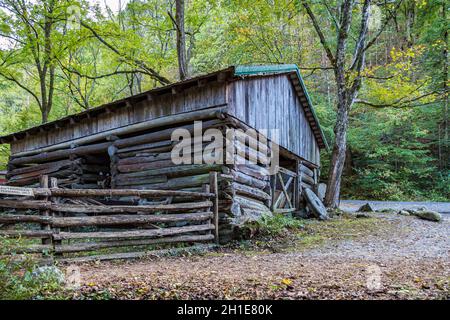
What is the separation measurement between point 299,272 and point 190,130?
236 inches

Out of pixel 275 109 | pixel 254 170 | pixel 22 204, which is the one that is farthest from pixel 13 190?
pixel 275 109

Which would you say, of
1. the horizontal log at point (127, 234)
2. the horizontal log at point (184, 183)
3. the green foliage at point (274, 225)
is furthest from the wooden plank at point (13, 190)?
the green foliage at point (274, 225)

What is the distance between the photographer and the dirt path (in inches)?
157

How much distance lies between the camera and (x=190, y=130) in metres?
10.1

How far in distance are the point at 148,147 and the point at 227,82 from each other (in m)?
3.63

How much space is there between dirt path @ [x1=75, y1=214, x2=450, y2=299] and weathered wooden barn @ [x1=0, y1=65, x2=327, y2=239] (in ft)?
7.27

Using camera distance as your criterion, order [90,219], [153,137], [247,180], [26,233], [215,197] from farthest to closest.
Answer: [153,137] < [247,180] < [215,197] < [90,219] < [26,233]

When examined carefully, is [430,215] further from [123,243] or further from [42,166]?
[42,166]

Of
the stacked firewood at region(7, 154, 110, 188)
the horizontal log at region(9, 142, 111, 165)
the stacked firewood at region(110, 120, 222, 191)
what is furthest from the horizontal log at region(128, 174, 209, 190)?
the stacked firewood at region(7, 154, 110, 188)

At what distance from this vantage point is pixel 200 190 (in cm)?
966

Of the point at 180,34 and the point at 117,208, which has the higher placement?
the point at 180,34

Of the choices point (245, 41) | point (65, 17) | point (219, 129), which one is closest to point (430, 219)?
point (219, 129)

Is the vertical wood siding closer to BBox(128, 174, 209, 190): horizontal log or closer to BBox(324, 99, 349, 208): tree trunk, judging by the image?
BBox(324, 99, 349, 208): tree trunk
